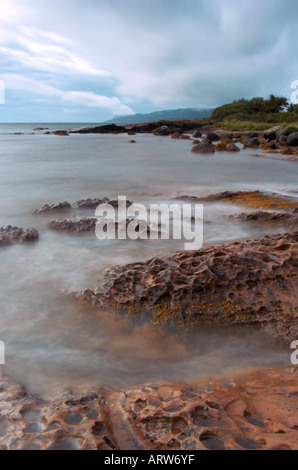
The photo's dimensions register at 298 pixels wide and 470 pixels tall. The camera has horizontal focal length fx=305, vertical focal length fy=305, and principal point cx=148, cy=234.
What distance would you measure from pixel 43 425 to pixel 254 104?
4716 centimetres

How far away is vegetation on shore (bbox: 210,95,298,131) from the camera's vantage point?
34.1 m

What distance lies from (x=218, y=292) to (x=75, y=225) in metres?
2.80

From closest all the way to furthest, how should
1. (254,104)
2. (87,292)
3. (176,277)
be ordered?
(176,277) → (87,292) → (254,104)

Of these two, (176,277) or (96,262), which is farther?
(96,262)

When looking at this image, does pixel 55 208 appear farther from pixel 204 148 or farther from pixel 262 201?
pixel 204 148

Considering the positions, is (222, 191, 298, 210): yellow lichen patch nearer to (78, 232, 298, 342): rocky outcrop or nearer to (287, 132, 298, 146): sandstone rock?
(78, 232, 298, 342): rocky outcrop

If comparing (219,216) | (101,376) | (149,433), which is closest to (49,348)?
(101,376)

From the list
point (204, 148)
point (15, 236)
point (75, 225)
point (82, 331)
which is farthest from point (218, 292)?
point (204, 148)

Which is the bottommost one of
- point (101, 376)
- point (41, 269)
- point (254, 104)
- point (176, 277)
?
point (101, 376)

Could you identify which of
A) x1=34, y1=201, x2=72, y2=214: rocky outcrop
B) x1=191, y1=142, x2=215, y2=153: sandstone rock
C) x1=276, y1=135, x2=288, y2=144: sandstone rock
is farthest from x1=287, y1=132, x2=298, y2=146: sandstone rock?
x1=34, y1=201, x2=72, y2=214: rocky outcrop

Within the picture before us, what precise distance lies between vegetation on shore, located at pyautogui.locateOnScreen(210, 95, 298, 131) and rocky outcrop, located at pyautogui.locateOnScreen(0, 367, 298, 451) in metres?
33.8

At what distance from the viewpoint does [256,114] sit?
39906 millimetres

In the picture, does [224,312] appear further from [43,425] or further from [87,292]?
[43,425]
